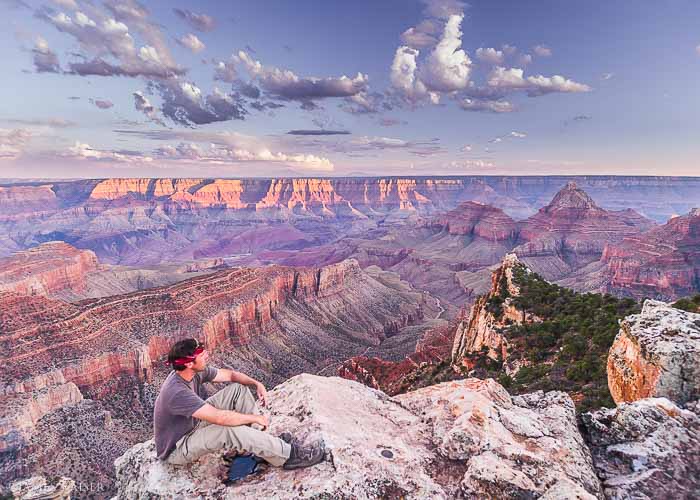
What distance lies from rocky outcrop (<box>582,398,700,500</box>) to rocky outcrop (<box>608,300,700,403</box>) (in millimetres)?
1041

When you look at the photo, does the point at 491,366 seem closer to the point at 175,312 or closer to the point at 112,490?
the point at 112,490

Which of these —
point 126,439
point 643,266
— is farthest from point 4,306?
point 643,266

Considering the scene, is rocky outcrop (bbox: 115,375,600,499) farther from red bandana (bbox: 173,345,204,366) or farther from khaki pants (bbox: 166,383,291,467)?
red bandana (bbox: 173,345,204,366)

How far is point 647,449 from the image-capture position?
732 centimetres

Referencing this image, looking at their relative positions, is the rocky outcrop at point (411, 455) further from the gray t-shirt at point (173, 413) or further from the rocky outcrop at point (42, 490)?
the rocky outcrop at point (42, 490)

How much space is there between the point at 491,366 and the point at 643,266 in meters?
98.7

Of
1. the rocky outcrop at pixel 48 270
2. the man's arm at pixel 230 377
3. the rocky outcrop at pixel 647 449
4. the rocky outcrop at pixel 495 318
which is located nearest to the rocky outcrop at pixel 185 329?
the rocky outcrop at pixel 495 318

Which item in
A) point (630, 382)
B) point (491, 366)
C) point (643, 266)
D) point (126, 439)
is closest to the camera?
point (630, 382)

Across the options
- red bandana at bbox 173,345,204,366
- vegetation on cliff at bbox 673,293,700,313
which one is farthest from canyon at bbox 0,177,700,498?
vegetation on cliff at bbox 673,293,700,313

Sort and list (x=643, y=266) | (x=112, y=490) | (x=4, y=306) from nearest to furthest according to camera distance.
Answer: (x=112, y=490)
(x=4, y=306)
(x=643, y=266)

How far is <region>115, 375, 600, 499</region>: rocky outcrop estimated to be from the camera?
20.1ft

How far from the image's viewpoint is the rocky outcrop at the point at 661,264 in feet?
321

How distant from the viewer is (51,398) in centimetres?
4184

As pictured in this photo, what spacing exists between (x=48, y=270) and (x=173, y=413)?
129079mm
